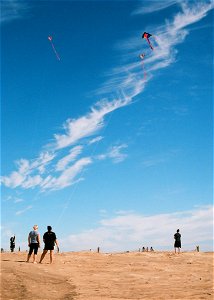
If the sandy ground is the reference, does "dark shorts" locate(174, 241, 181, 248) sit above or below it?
above

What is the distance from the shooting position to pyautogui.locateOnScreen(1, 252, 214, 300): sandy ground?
12.5 meters

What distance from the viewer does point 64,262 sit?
21406 millimetres

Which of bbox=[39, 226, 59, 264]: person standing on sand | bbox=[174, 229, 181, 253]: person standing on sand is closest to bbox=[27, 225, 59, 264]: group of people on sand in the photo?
bbox=[39, 226, 59, 264]: person standing on sand

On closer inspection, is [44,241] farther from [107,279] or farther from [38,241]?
[107,279]

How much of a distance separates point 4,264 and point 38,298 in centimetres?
461

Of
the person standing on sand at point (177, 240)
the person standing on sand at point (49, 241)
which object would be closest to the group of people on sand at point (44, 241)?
the person standing on sand at point (49, 241)

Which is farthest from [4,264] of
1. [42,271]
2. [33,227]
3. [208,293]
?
[208,293]

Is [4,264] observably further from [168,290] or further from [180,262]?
[180,262]

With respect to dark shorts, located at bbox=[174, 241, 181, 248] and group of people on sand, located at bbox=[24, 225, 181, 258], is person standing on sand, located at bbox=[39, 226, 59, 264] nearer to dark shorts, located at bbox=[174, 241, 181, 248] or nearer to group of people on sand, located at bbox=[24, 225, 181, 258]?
group of people on sand, located at bbox=[24, 225, 181, 258]

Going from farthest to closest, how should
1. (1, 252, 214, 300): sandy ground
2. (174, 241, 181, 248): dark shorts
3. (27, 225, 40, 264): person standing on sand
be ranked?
(174, 241, 181, 248): dark shorts → (27, 225, 40, 264): person standing on sand → (1, 252, 214, 300): sandy ground

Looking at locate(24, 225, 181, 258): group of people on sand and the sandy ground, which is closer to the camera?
the sandy ground

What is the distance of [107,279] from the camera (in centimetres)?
1662

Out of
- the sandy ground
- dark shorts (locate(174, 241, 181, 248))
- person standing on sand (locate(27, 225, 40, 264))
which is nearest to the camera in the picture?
the sandy ground

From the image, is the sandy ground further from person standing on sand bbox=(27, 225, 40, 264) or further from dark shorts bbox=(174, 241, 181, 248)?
dark shorts bbox=(174, 241, 181, 248)
